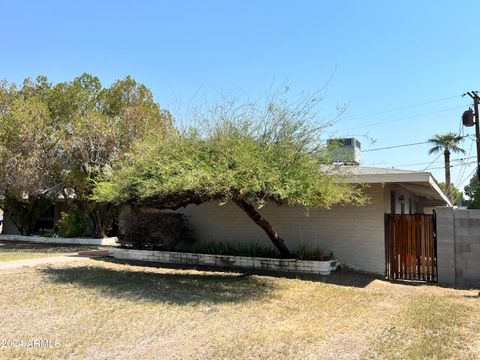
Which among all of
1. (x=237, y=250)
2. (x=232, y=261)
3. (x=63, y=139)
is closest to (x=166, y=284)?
(x=232, y=261)

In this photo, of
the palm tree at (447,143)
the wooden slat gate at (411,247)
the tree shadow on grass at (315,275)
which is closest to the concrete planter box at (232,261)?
the tree shadow on grass at (315,275)

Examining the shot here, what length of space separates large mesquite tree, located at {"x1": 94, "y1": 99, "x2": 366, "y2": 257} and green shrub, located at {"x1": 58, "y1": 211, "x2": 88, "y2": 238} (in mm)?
11232

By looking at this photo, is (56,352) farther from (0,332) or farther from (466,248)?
(466,248)

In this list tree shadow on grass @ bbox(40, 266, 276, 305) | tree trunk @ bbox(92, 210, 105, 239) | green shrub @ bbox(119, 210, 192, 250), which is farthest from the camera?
tree trunk @ bbox(92, 210, 105, 239)

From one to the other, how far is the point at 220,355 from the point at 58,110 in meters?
18.2

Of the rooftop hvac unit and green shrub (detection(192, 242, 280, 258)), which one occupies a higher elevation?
the rooftop hvac unit

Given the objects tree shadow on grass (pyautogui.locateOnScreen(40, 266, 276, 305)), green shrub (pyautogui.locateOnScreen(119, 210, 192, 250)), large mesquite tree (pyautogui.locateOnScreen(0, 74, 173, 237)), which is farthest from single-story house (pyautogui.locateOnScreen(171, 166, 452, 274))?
large mesquite tree (pyautogui.locateOnScreen(0, 74, 173, 237))

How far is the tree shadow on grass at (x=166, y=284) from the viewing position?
840cm

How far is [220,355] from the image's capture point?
16.9 feet

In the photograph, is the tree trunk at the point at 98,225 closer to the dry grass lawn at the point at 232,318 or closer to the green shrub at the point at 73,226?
the green shrub at the point at 73,226

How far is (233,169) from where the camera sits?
908 cm

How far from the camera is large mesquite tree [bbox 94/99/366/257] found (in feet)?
29.0

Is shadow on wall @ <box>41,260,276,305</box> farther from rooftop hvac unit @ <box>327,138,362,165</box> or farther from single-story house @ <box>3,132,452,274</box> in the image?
rooftop hvac unit @ <box>327,138,362,165</box>

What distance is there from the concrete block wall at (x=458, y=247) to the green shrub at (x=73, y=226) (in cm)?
1618
